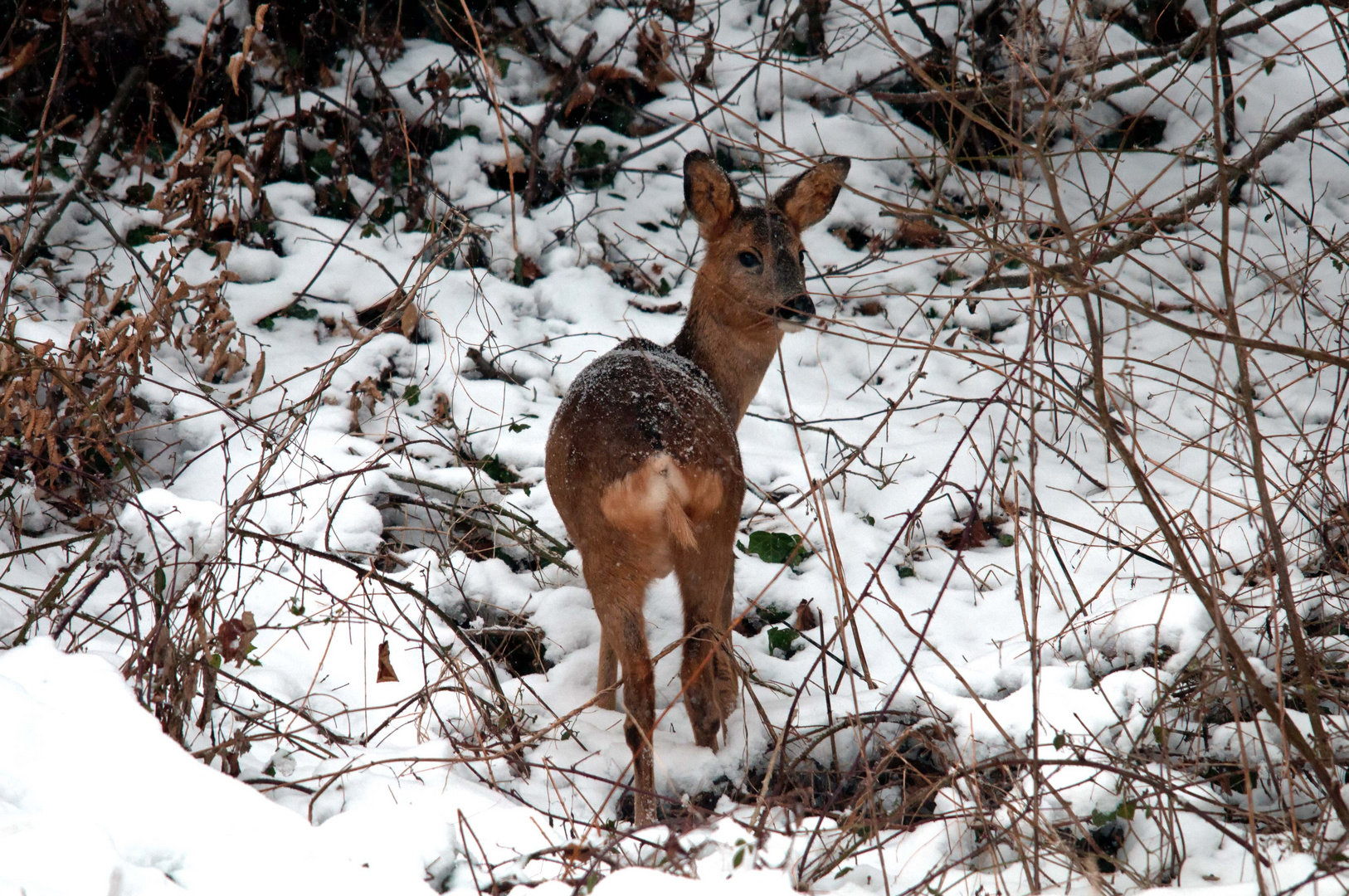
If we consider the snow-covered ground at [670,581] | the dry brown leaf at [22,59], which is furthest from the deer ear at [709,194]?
the dry brown leaf at [22,59]

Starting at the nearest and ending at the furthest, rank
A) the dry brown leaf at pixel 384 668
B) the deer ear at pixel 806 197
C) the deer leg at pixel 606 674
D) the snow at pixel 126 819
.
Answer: the snow at pixel 126 819, the dry brown leaf at pixel 384 668, the deer leg at pixel 606 674, the deer ear at pixel 806 197

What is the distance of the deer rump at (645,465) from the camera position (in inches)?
107

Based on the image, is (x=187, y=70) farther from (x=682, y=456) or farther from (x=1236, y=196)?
(x=1236, y=196)

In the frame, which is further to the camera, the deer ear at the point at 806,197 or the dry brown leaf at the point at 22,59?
the dry brown leaf at the point at 22,59

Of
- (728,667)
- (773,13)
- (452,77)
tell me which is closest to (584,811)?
(728,667)

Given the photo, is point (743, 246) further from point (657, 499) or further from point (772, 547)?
point (657, 499)

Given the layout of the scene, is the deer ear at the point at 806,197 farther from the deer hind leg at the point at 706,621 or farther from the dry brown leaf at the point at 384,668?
the dry brown leaf at the point at 384,668

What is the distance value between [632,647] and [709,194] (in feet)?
6.40

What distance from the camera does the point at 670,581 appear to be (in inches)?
158

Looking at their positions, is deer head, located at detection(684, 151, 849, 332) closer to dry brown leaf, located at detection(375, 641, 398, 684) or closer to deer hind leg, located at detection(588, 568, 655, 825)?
deer hind leg, located at detection(588, 568, 655, 825)

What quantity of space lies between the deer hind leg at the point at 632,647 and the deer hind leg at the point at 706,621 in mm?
129

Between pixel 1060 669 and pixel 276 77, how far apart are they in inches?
201

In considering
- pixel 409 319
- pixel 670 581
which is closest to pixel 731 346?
pixel 670 581

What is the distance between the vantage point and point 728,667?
2930mm
